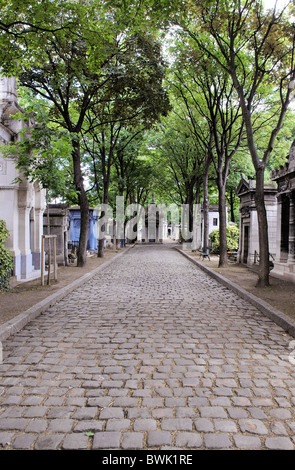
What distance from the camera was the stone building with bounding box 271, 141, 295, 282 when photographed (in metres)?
12.3

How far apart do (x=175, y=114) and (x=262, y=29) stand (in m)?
12.1

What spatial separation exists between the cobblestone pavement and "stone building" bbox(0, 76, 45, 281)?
515 centimetres

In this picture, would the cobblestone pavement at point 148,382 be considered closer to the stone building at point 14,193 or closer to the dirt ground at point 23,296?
the dirt ground at point 23,296

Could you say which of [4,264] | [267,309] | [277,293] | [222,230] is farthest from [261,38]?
[4,264]

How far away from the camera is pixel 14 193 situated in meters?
11.6

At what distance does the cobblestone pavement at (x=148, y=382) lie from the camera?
2.95 meters

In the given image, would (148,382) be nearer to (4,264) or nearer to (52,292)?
(52,292)

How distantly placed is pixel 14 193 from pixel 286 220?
33.0 feet

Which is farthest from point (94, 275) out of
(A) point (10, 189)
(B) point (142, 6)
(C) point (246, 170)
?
(C) point (246, 170)

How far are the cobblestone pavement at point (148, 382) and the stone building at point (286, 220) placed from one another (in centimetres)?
581

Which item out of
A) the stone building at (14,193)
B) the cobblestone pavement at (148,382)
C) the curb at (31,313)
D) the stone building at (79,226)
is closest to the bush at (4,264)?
the curb at (31,313)

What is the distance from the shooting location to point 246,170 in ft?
92.2

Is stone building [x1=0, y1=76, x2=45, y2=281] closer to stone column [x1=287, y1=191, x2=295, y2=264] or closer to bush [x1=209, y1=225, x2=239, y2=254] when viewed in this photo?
stone column [x1=287, y1=191, x2=295, y2=264]
